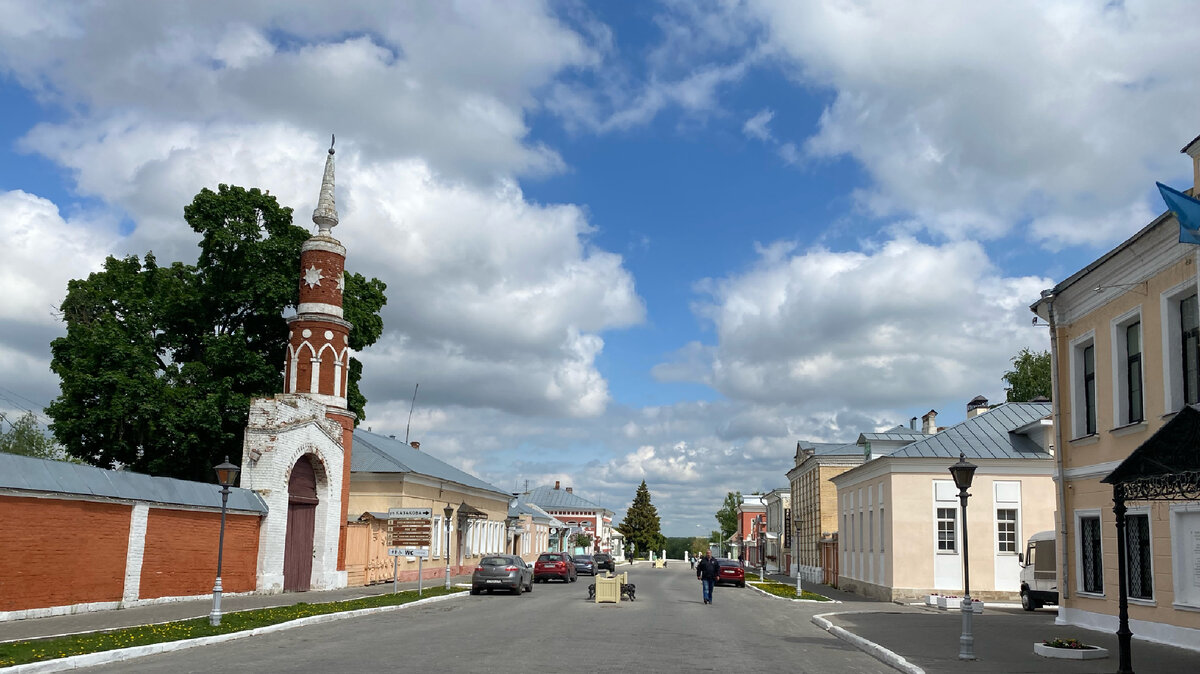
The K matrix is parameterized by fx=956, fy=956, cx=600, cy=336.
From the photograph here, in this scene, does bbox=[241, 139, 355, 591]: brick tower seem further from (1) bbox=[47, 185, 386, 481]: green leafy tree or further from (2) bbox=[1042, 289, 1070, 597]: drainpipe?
(2) bbox=[1042, 289, 1070, 597]: drainpipe

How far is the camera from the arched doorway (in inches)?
1128

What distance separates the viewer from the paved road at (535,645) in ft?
42.7

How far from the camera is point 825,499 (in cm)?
5394

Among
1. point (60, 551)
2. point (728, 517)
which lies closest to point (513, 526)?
point (60, 551)

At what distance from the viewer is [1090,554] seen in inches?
792

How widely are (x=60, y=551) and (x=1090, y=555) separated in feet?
69.9

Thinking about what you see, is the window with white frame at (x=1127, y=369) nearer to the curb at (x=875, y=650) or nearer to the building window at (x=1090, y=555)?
the building window at (x=1090, y=555)

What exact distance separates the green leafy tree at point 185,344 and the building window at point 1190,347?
27588 mm

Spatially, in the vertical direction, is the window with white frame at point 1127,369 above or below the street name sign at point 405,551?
above

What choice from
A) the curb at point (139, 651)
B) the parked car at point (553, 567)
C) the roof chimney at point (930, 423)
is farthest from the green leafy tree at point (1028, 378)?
the curb at point (139, 651)

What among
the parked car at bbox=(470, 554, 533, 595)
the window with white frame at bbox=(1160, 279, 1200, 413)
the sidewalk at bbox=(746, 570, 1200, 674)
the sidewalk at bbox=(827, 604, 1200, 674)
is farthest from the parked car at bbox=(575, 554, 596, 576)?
the window with white frame at bbox=(1160, 279, 1200, 413)

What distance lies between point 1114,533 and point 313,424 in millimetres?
21932

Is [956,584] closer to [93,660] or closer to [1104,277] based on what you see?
[1104,277]

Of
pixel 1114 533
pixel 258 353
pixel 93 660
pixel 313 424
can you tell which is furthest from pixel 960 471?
pixel 258 353
